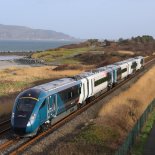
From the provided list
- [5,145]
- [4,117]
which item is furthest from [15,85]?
[5,145]

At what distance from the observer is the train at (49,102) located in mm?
22406

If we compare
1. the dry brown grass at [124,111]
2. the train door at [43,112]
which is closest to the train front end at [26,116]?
the train door at [43,112]

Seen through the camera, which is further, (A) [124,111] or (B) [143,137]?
(A) [124,111]

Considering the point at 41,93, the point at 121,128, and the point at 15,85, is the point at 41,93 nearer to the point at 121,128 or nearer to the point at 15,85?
the point at 121,128

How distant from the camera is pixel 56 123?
26.7 metres

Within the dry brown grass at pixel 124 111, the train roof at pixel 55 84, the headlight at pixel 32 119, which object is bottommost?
the dry brown grass at pixel 124 111

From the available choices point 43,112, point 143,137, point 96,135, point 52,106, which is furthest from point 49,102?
point 143,137

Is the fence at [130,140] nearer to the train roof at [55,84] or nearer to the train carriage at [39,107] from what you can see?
the train carriage at [39,107]

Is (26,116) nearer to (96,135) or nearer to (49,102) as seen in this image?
(49,102)

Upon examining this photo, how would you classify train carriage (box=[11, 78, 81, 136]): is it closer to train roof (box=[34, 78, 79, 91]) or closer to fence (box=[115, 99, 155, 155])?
train roof (box=[34, 78, 79, 91])

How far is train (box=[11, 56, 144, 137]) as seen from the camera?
2241 centimetres

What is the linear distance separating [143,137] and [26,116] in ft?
25.9

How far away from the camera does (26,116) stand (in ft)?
73.6

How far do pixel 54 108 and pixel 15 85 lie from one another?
2583 cm
